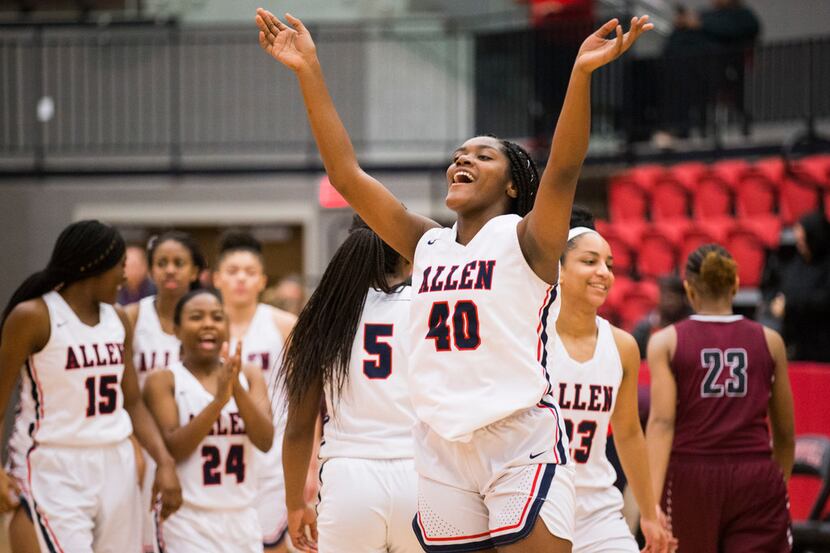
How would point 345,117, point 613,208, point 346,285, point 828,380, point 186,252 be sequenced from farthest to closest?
1. point 345,117
2. point 613,208
3. point 828,380
4. point 186,252
5. point 346,285

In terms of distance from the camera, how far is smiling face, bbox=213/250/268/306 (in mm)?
6547

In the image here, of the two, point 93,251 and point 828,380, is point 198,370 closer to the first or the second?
point 93,251

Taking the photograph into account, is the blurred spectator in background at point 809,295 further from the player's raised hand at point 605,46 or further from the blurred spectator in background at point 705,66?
the player's raised hand at point 605,46

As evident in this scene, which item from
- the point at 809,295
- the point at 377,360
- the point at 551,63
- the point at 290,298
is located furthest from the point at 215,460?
the point at 551,63

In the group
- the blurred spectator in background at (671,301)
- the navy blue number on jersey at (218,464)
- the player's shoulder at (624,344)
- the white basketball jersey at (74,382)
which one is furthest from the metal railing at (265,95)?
the player's shoulder at (624,344)

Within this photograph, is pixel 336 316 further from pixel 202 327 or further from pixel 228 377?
pixel 202 327

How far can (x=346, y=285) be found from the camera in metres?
4.21

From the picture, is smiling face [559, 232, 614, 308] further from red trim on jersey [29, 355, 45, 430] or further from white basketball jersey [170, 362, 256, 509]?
red trim on jersey [29, 355, 45, 430]

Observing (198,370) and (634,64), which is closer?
(198,370)

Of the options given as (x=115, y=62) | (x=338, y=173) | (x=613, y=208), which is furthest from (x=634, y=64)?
(x=338, y=173)

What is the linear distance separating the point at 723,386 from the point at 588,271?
3.12 ft

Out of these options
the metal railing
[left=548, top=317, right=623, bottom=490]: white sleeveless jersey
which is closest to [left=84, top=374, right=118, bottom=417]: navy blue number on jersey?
[left=548, top=317, right=623, bottom=490]: white sleeveless jersey

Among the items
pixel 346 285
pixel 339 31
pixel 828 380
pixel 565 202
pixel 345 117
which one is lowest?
pixel 828 380

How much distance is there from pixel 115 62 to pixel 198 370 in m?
10.2
